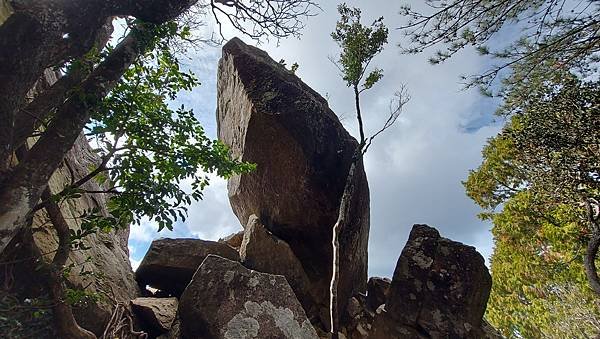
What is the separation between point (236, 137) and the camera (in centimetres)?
930

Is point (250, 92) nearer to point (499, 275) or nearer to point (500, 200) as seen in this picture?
point (500, 200)

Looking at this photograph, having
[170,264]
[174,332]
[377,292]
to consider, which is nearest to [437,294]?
[377,292]

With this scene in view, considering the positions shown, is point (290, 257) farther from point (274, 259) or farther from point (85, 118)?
point (85, 118)

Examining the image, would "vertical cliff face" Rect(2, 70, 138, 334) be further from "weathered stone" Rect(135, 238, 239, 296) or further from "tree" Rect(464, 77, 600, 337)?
"tree" Rect(464, 77, 600, 337)

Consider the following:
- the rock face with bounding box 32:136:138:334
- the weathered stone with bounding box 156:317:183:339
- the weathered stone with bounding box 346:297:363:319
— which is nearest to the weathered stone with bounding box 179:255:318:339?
the weathered stone with bounding box 156:317:183:339

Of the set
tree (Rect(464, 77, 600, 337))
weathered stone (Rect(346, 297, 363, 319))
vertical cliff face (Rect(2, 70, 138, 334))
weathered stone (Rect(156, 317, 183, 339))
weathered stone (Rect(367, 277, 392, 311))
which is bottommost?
weathered stone (Rect(156, 317, 183, 339))

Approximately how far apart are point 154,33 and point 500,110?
29.1 feet

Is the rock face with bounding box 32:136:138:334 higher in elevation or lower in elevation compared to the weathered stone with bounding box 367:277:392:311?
lower

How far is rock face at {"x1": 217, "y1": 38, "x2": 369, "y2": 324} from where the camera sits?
8641 millimetres

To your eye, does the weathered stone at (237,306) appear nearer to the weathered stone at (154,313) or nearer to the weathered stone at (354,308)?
the weathered stone at (154,313)

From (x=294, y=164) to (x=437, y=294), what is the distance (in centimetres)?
438

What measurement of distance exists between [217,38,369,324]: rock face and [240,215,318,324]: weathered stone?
1.44 ft

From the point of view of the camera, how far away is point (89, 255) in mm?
5801

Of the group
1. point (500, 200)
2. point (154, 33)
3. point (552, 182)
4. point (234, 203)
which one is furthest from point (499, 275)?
point (154, 33)
